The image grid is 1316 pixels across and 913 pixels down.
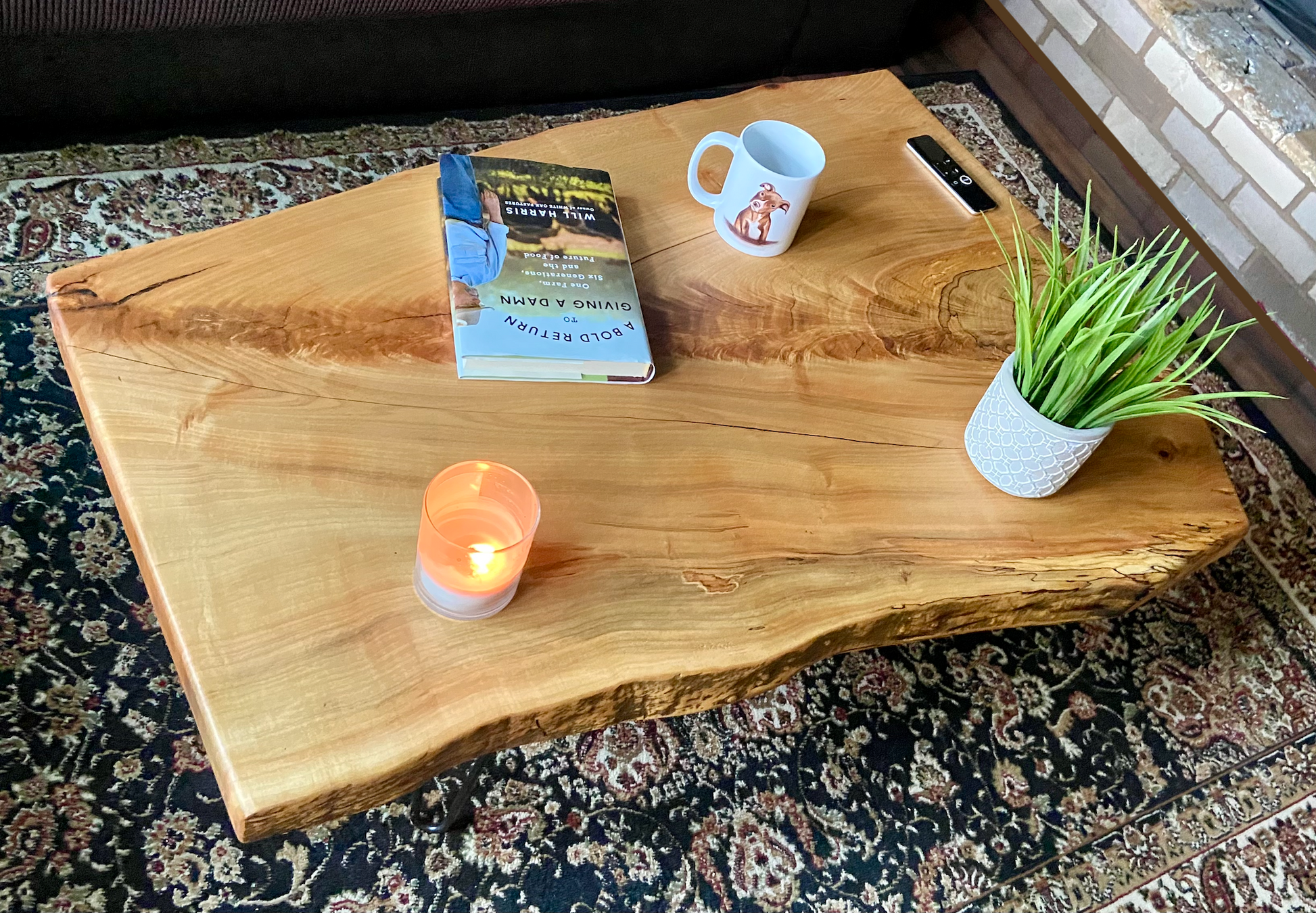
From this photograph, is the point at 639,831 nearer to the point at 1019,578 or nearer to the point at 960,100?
the point at 1019,578

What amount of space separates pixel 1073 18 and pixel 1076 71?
106 millimetres

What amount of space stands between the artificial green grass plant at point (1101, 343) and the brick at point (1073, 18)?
1383 millimetres

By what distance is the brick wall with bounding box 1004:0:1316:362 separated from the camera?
5.73 feet

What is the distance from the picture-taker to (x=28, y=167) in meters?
1.53

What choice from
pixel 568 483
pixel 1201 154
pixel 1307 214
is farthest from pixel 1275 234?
pixel 568 483

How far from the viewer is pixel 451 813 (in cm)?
109

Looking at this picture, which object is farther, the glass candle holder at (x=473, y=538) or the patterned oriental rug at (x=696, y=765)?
the patterned oriental rug at (x=696, y=765)

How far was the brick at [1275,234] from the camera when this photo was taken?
1.78 m

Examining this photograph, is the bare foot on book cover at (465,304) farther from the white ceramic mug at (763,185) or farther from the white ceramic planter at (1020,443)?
the white ceramic planter at (1020,443)

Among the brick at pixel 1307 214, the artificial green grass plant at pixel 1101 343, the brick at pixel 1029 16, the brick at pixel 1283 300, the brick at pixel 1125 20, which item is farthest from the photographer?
the brick at pixel 1029 16

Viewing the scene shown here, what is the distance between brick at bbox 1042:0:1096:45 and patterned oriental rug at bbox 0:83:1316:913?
44.4 inches

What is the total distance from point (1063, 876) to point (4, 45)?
176 centimetres

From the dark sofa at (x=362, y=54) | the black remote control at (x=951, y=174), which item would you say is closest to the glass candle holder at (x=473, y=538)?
Answer: the black remote control at (x=951, y=174)

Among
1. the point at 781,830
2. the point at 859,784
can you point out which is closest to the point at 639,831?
the point at 781,830
